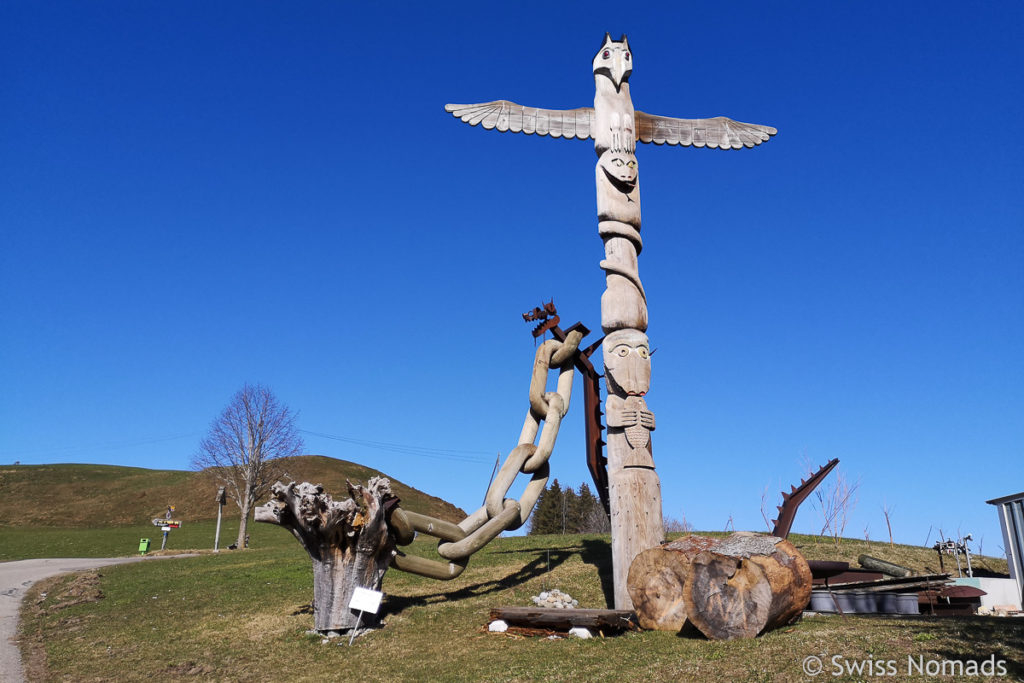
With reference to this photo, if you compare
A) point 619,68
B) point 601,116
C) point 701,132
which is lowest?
point 601,116

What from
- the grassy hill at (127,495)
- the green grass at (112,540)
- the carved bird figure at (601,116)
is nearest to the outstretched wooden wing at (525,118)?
the carved bird figure at (601,116)

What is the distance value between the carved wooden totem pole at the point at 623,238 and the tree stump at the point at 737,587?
110 centimetres

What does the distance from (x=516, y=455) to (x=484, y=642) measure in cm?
342

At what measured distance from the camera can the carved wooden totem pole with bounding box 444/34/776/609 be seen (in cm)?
1045

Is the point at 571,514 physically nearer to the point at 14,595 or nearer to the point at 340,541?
the point at 14,595

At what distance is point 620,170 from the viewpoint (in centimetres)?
1194

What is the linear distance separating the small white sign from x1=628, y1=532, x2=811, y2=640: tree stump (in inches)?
161

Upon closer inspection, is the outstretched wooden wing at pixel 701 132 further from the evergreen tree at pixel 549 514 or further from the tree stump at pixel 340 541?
the evergreen tree at pixel 549 514

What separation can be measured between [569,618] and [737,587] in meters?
2.32

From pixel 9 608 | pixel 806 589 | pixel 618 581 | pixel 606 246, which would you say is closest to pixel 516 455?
pixel 618 581

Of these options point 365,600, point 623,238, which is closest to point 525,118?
point 623,238

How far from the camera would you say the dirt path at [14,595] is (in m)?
9.98

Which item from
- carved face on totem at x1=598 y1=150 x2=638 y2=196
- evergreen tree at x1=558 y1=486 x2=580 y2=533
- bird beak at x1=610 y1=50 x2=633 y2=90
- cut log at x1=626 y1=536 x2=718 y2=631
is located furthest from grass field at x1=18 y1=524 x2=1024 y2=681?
evergreen tree at x1=558 y1=486 x2=580 y2=533

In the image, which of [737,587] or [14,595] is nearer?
[737,587]
